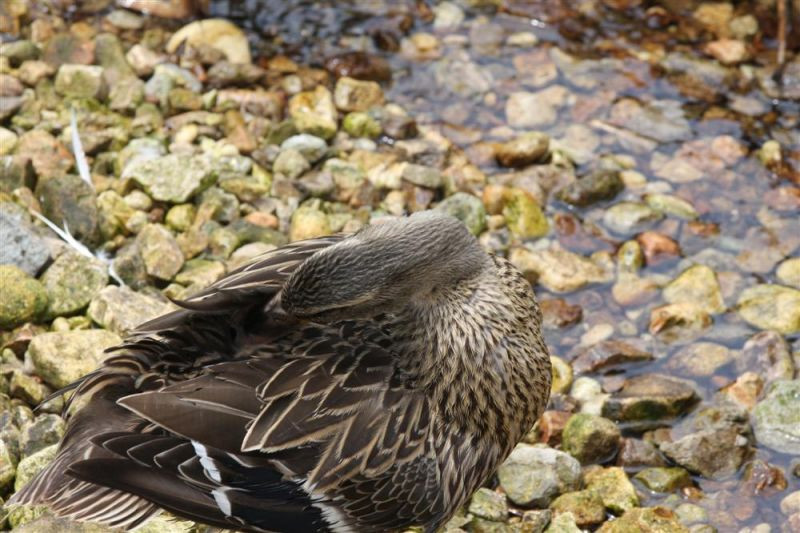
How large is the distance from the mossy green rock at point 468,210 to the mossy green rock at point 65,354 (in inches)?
89.5

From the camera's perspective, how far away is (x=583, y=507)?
5422 millimetres

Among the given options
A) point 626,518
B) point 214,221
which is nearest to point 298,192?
point 214,221

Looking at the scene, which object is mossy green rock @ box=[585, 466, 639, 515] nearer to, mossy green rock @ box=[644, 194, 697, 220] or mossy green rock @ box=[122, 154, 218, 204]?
mossy green rock @ box=[644, 194, 697, 220]

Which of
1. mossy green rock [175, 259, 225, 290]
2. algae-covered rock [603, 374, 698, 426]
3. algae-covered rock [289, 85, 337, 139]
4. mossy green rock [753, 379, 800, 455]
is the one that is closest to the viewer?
mossy green rock [753, 379, 800, 455]

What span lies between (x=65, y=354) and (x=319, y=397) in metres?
1.65

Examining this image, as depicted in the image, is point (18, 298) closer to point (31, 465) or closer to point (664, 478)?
point (31, 465)

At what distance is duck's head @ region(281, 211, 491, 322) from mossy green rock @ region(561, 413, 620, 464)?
124 cm

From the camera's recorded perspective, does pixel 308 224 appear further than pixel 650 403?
Yes

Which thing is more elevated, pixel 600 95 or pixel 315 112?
pixel 315 112

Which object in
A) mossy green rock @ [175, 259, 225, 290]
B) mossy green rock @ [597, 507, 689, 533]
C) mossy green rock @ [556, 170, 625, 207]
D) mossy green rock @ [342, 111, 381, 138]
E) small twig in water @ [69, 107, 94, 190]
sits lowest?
mossy green rock @ [597, 507, 689, 533]

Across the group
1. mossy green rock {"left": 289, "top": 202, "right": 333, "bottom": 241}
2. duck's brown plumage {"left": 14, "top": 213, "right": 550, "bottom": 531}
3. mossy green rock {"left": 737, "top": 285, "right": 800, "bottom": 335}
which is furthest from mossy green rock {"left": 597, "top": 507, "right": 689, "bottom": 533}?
mossy green rock {"left": 289, "top": 202, "right": 333, "bottom": 241}

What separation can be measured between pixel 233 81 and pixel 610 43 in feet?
9.45

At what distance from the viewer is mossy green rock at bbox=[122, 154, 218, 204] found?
686 centimetres

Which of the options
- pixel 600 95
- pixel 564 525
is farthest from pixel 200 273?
pixel 600 95
